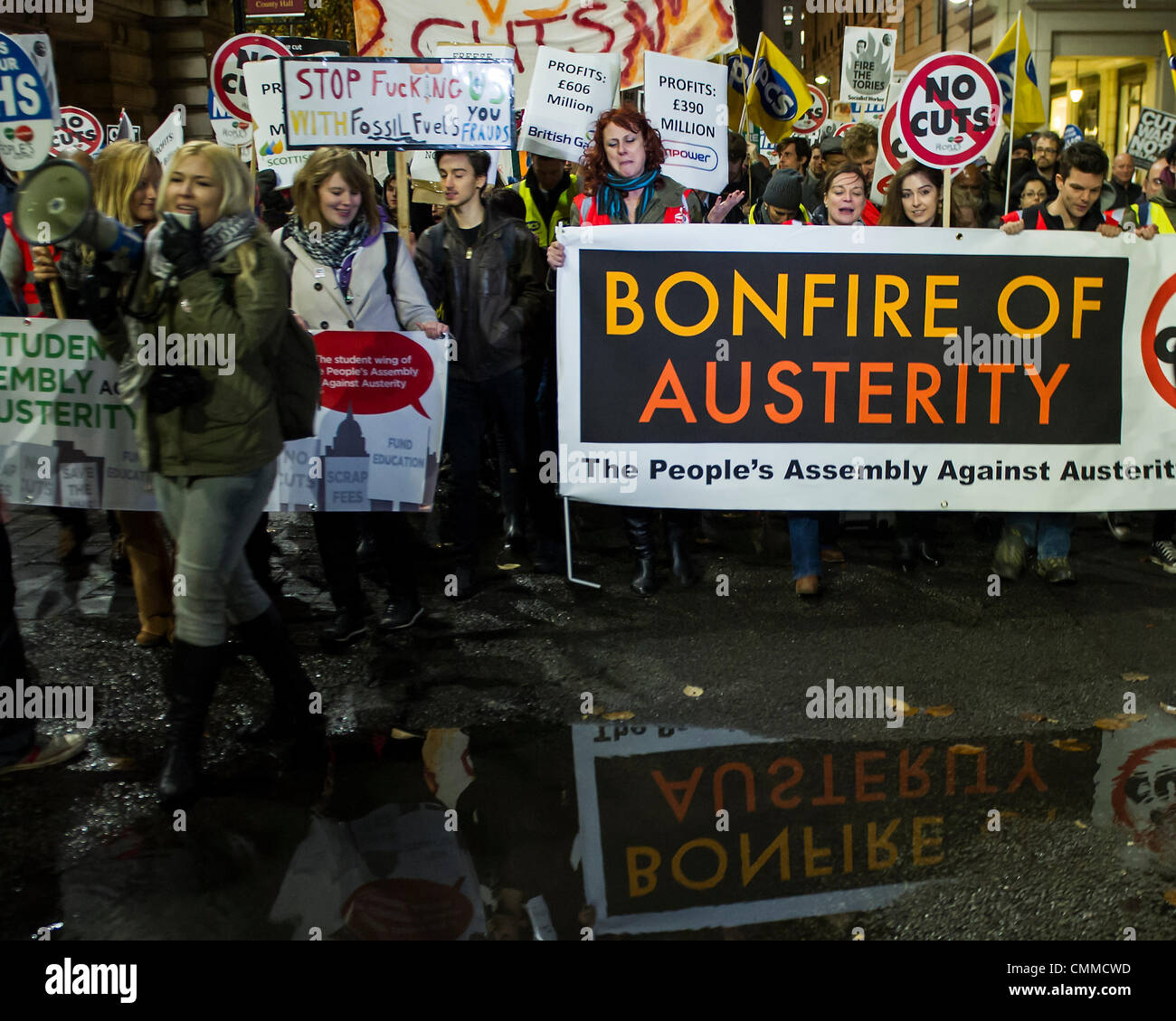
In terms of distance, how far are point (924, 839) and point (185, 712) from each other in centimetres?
247

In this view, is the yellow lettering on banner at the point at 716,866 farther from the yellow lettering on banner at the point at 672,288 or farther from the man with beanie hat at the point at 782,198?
the man with beanie hat at the point at 782,198

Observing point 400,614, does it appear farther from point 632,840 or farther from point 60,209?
point 60,209

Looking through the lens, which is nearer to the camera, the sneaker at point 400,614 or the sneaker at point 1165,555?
the sneaker at point 400,614

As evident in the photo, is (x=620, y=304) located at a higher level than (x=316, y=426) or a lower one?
higher

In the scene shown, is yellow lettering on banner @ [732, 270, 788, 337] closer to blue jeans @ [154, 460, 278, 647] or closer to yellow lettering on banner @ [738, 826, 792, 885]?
blue jeans @ [154, 460, 278, 647]

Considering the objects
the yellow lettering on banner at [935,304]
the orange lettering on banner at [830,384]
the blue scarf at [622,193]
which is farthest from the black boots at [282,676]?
the yellow lettering on banner at [935,304]

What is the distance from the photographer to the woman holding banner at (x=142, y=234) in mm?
5199

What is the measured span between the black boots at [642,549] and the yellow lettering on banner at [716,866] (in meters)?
2.66

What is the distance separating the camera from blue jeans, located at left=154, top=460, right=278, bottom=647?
3.95m

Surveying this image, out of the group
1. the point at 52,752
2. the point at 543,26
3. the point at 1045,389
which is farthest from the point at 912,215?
the point at 543,26

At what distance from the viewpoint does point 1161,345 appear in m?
5.98

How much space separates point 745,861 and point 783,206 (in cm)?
545
